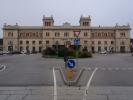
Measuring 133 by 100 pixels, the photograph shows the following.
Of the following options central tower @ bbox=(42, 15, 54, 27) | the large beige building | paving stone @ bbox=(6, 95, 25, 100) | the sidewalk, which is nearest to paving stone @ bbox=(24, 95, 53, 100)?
the sidewalk

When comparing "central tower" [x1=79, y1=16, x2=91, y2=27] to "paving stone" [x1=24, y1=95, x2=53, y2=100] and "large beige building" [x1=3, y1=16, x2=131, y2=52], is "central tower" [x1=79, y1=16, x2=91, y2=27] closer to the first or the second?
"large beige building" [x1=3, y1=16, x2=131, y2=52]

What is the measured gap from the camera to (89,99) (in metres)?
15.2

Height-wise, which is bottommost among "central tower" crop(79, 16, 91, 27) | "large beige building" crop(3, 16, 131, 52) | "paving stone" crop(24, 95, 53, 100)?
"paving stone" crop(24, 95, 53, 100)

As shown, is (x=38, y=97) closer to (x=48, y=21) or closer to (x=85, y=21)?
(x=48, y=21)

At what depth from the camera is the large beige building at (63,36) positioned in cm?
18288

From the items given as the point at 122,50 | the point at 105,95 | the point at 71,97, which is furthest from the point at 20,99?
the point at 122,50

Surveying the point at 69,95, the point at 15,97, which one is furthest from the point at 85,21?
the point at 15,97

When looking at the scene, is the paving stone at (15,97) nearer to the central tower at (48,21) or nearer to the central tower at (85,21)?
the central tower at (48,21)

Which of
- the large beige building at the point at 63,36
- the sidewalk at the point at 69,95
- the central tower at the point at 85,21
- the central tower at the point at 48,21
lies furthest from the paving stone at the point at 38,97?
the central tower at the point at 85,21

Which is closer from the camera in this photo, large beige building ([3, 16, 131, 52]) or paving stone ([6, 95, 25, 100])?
paving stone ([6, 95, 25, 100])

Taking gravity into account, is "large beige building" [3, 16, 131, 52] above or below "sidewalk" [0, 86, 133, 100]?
above

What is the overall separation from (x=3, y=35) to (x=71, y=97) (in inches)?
6800

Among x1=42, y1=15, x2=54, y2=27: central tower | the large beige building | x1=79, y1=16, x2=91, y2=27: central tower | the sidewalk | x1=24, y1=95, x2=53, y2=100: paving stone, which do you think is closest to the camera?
x1=24, y1=95, x2=53, y2=100: paving stone

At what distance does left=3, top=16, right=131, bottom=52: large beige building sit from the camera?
183 metres
